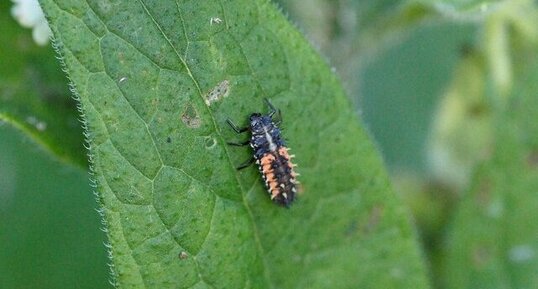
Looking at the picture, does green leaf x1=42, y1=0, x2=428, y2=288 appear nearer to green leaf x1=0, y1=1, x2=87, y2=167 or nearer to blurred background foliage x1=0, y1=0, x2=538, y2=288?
blurred background foliage x1=0, y1=0, x2=538, y2=288

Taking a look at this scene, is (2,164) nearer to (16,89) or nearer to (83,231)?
(83,231)

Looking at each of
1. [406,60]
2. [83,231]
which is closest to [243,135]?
[83,231]

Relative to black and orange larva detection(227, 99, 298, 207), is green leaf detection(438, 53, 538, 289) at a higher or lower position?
higher

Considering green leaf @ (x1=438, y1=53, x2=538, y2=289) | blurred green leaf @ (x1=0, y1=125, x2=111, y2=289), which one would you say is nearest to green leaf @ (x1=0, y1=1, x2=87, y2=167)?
blurred green leaf @ (x1=0, y1=125, x2=111, y2=289)

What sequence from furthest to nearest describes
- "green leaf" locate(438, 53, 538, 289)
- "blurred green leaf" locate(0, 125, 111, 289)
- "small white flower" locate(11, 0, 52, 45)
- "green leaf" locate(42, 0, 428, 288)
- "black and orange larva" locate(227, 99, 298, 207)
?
"blurred green leaf" locate(0, 125, 111, 289) → "green leaf" locate(438, 53, 538, 289) → "small white flower" locate(11, 0, 52, 45) → "black and orange larva" locate(227, 99, 298, 207) → "green leaf" locate(42, 0, 428, 288)

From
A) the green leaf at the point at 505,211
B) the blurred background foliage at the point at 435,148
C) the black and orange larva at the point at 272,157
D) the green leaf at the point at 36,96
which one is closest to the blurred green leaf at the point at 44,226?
the blurred background foliage at the point at 435,148

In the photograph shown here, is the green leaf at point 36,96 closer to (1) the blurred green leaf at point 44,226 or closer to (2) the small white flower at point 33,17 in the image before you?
(2) the small white flower at point 33,17

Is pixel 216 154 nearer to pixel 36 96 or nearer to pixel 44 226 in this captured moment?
pixel 36 96

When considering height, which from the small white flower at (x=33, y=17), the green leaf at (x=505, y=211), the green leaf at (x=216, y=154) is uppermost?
the small white flower at (x=33, y=17)
